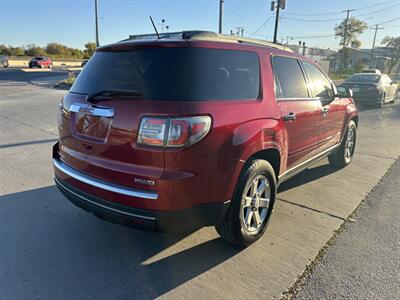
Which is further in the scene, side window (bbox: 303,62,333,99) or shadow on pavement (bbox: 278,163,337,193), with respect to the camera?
shadow on pavement (bbox: 278,163,337,193)

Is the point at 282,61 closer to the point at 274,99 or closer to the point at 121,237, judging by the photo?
the point at 274,99

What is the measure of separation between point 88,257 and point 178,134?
1432 mm

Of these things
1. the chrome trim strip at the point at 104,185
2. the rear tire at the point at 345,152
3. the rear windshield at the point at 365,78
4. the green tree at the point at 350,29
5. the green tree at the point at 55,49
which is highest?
the green tree at the point at 350,29

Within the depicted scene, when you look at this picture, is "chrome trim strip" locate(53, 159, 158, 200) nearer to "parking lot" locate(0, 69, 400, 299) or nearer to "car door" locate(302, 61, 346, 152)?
"parking lot" locate(0, 69, 400, 299)

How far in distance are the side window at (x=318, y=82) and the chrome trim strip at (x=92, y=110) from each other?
2.62 m

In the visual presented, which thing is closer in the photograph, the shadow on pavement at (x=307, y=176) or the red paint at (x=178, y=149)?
the red paint at (x=178, y=149)

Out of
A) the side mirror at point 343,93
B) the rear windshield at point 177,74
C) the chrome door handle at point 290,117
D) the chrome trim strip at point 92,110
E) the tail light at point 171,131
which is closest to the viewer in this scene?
the tail light at point 171,131

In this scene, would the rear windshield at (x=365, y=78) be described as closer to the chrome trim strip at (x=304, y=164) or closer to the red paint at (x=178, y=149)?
the chrome trim strip at (x=304, y=164)

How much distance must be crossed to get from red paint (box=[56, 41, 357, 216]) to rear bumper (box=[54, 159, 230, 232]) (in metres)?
0.04

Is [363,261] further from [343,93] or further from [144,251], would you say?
[343,93]

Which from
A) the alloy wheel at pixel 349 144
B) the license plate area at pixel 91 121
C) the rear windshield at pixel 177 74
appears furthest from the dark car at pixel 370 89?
the license plate area at pixel 91 121

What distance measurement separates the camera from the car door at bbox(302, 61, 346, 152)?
13.6 feet

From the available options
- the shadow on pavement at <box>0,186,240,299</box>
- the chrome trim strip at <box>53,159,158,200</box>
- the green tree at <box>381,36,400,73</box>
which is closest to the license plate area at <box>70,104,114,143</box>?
the chrome trim strip at <box>53,159,158,200</box>

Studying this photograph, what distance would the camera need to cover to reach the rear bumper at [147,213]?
2340 millimetres
